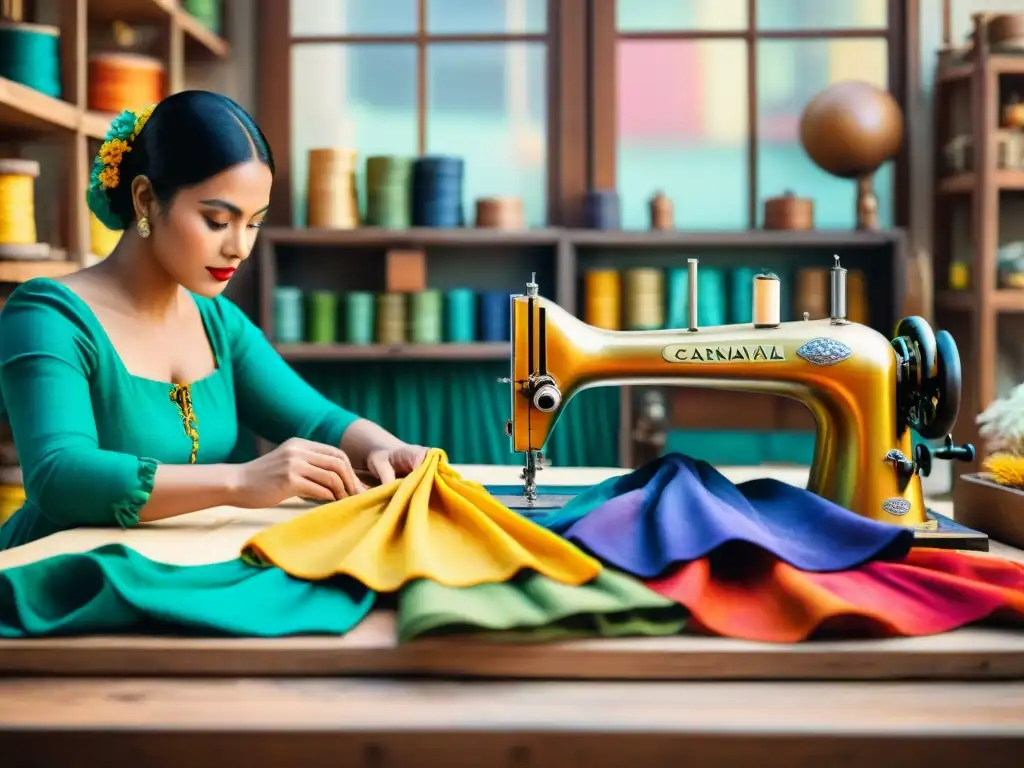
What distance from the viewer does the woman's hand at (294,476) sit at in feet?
4.58

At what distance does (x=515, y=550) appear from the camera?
3.41 feet

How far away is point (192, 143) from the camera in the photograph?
1586 millimetres

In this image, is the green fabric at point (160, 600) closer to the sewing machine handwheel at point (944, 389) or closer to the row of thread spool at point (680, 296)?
the sewing machine handwheel at point (944, 389)

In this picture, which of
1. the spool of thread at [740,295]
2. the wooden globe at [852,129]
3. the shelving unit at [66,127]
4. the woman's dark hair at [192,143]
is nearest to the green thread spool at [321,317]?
the shelving unit at [66,127]

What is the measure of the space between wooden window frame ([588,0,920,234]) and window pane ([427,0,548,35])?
8.7 inches

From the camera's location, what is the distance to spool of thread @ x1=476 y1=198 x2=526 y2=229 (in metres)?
3.80

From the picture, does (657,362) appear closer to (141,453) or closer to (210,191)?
(210,191)

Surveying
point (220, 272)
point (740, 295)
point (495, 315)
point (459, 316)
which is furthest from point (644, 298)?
point (220, 272)

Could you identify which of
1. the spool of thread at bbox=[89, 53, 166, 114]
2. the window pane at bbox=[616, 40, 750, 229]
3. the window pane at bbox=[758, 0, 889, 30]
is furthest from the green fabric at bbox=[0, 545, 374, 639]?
the window pane at bbox=[758, 0, 889, 30]

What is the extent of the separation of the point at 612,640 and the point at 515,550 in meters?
0.14

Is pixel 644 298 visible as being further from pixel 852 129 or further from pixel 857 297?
pixel 852 129

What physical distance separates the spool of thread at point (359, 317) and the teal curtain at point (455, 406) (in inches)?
10.4

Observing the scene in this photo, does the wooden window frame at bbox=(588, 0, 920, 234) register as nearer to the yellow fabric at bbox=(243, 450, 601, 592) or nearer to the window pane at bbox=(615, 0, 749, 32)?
the window pane at bbox=(615, 0, 749, 32)

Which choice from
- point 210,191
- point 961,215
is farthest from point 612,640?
point 961,215
